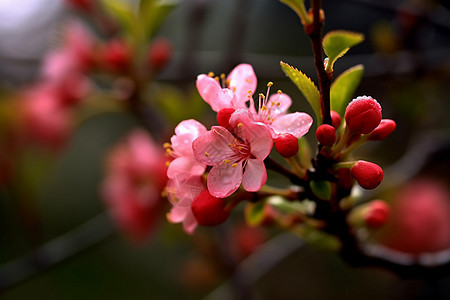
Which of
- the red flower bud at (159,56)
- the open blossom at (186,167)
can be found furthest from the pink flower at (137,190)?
the open blossom at (186,167)

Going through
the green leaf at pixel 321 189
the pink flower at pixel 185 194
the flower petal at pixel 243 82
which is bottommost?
the pink flower at pixel 185 194

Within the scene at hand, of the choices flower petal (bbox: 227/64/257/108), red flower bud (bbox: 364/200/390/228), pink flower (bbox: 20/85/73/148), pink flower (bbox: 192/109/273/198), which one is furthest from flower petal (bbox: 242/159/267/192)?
pink flower (bbox: 20/85/73/148)

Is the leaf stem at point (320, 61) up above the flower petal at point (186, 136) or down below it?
above

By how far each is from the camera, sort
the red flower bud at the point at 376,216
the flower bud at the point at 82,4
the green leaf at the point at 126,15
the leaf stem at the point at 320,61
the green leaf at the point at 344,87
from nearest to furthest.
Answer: the leaf stem at the point at 320,61
the green leaf at the point at 344,87
the red flower bud at the point at 376,216
the green leaf at the point at 126,15
the flower bud at the point at 82,4

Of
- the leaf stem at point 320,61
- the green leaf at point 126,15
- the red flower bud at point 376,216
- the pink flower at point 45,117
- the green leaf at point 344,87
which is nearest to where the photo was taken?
the leaf stem at point 320,61

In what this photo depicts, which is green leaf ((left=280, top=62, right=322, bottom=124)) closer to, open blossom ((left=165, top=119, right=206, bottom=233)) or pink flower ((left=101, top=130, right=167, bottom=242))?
open blossom ((left=165, top=119, right=206, bottom=233))

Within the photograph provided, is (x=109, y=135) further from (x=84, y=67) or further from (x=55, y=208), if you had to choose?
(x=84, y=67)

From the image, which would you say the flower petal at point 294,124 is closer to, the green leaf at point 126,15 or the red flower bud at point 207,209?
the red flower bud at point 207,209
